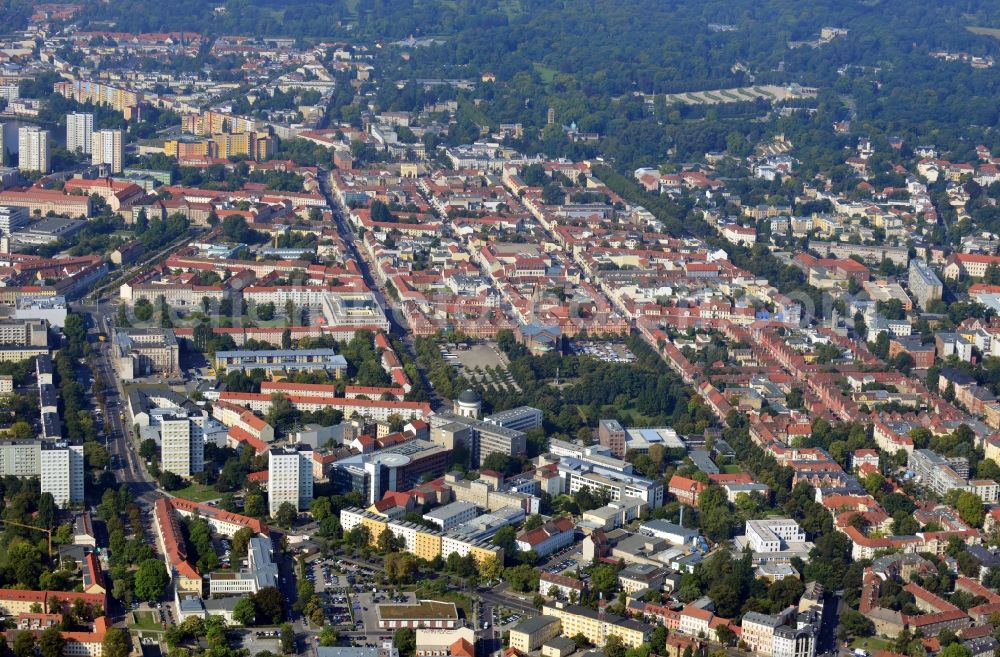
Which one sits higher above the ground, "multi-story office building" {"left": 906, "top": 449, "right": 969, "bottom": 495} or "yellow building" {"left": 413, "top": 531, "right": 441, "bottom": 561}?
"multi-story office building" {"left": 906, "top": 449, "right": 969, "bottom": 495}

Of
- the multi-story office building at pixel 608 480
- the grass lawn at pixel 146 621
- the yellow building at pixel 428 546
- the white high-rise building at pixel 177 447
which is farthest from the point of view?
the white high-rise building at pixel 177 447

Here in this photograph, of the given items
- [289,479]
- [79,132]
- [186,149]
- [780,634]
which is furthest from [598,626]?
[79,132]

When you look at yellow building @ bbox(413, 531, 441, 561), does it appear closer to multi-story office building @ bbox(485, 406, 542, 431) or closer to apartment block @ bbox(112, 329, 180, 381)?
multi-story office building @ bbox(485, 406, 542, 431)

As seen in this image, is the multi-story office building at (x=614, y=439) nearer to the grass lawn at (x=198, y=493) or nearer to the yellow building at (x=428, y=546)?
the yellow building at (x=428, y=546)

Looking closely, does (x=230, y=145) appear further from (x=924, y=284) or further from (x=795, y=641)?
(x=795, y=641)

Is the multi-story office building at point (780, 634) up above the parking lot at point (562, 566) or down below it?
above

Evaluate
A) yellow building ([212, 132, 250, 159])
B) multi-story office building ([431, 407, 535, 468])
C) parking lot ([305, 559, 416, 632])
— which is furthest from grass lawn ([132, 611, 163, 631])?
yellow building ([212, 132, 250, 159])

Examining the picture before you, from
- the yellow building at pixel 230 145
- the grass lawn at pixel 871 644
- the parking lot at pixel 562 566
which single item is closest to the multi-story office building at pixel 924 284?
the parking lot at pixel 562 566
